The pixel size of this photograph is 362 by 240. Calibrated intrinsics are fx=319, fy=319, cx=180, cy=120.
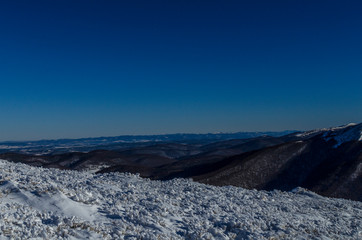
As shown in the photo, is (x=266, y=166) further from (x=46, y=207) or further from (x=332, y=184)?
(x=46, y=207)

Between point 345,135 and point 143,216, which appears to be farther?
point 345,135

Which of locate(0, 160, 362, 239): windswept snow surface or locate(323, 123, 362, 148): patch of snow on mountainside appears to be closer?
locate(0, 160, 362, 239): windswept snow surface

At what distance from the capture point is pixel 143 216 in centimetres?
967

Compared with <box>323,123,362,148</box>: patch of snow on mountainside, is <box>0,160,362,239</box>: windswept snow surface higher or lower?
lower

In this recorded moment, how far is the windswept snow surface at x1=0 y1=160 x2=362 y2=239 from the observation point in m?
8.22

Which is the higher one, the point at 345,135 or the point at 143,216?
the point at 345,135

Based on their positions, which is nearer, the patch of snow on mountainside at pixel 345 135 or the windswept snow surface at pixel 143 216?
the windswept snow surface at pixel 143 216

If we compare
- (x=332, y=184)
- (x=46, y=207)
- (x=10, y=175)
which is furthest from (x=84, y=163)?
(x=46, y=207)

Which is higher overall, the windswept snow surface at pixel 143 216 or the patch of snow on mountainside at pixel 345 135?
the patch of snow on mountainside at pixel 345 135

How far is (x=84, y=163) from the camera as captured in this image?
4988cm

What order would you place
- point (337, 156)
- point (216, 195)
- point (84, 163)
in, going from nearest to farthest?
point (216, 195)
point (337, 156)
point (84, 163)

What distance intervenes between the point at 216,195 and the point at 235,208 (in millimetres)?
2272

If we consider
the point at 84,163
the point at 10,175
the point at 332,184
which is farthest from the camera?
the point at 84,163

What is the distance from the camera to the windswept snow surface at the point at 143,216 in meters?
8.22
